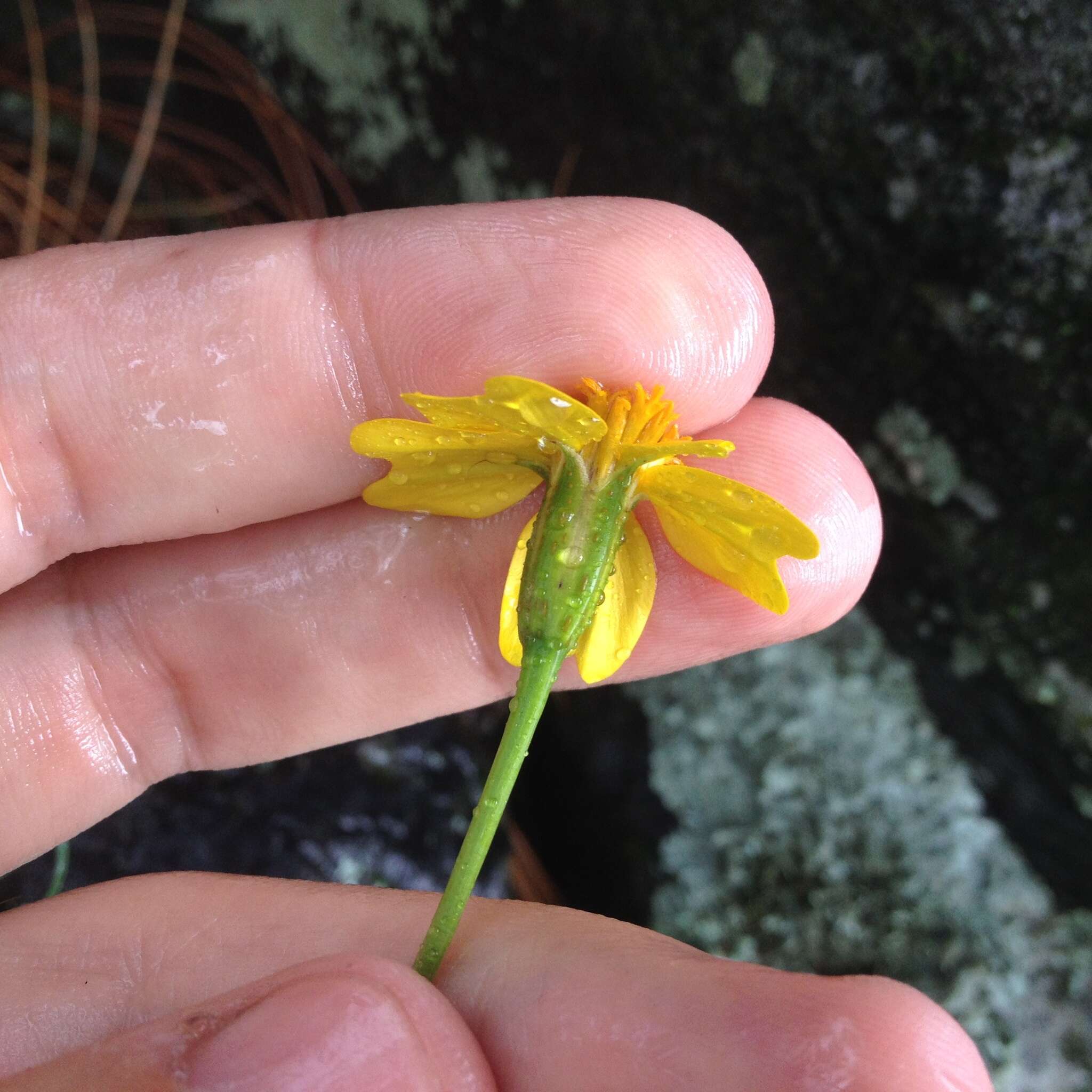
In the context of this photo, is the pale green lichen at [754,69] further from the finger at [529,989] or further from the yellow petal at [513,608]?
the finger at [529,989]

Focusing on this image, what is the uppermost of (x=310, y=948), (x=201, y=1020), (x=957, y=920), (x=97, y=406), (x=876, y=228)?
(x=876, y=228)

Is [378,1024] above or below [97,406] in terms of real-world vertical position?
below

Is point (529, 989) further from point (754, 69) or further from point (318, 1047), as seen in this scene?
point (754, 69)

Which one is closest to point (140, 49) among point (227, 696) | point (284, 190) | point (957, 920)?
point (284, 190)

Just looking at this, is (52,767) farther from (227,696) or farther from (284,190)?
(284,190)

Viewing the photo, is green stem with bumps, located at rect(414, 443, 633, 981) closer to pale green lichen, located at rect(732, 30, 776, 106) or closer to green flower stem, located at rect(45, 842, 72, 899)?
pale green lichen, located at rect(732, 30, 776, 106)

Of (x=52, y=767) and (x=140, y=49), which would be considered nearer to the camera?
(x=52, y=767)
